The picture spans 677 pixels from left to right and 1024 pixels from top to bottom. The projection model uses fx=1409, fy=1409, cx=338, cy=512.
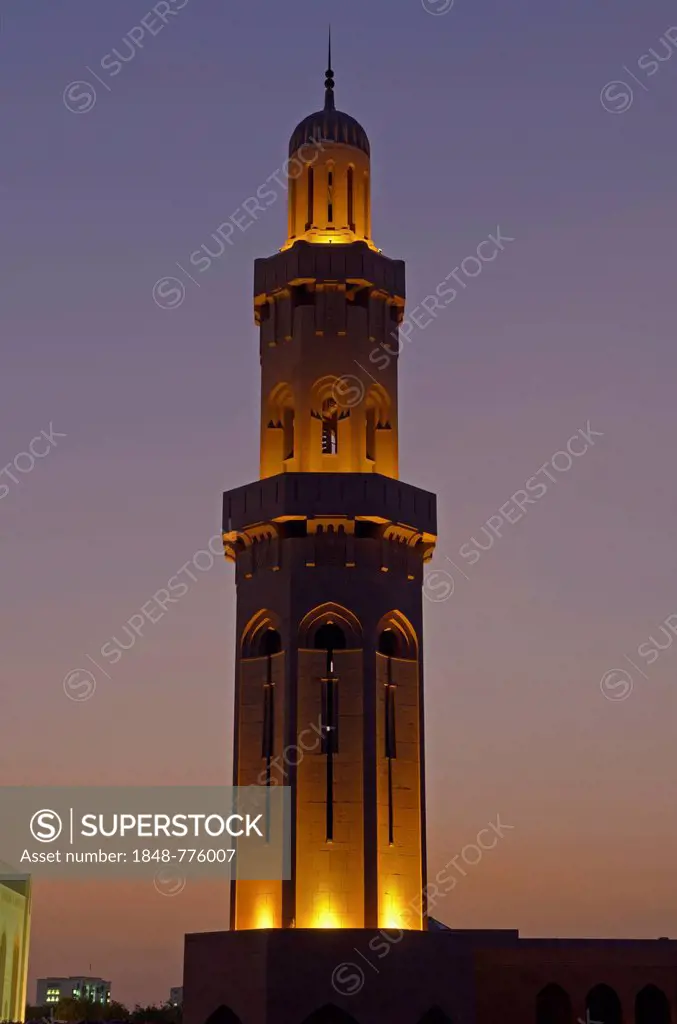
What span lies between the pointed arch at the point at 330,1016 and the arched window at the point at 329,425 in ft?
49.1

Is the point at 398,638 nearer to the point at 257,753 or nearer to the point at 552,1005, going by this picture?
the point at 257,753

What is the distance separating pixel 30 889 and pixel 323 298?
107 ft

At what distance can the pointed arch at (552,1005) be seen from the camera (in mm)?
37312

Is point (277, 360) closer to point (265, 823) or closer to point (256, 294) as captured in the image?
point (256, 294)

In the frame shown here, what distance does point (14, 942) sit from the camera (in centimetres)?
5734

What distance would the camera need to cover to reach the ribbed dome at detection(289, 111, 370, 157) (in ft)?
135

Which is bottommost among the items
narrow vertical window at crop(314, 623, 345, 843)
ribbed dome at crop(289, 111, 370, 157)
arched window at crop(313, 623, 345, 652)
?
narrow vertical window at crop(314, 623, 345, 843)

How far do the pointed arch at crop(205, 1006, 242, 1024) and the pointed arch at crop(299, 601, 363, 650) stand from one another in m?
9.07

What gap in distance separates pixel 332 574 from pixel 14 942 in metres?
28.9

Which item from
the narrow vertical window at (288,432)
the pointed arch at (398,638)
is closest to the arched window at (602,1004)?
the pointed arch at (398,638)

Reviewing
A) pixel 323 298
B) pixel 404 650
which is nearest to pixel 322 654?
pixel 404 650

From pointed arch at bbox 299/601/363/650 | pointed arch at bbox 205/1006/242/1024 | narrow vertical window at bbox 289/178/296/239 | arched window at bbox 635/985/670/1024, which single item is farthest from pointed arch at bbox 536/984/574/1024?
narrow vertical window at bbox 289/178/296/239

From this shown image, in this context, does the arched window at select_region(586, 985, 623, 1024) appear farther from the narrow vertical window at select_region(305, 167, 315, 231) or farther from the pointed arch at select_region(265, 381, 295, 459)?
the narrow vertical window at select_region(305, 167, 315, 231)

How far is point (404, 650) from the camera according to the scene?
38031 mm
